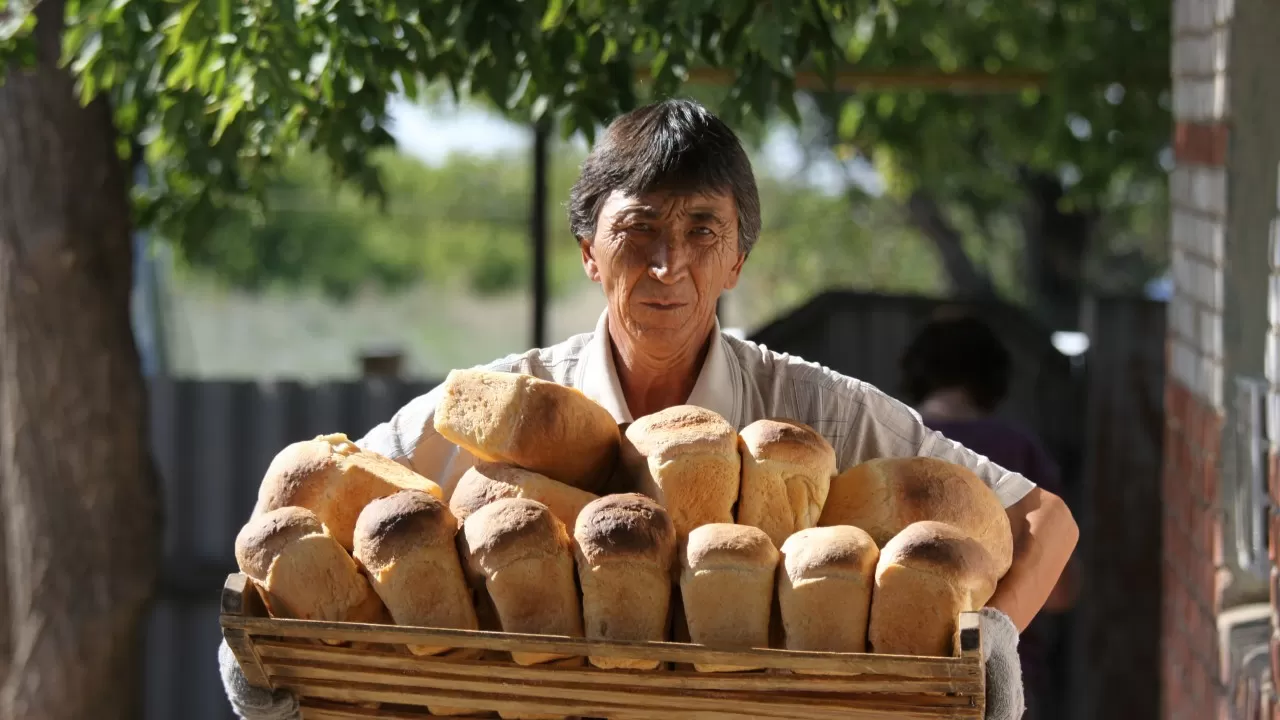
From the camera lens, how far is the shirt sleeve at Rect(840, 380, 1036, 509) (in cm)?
234

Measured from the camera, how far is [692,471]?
6.23 ft

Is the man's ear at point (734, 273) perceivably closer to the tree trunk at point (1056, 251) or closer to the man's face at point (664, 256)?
the man's face at point (664, 256)

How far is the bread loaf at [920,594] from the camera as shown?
1.70 meters

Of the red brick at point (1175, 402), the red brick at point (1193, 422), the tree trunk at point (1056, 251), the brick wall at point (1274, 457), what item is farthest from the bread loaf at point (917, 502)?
the tree trunk at point (1056, 251)

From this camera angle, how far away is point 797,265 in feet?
54.2

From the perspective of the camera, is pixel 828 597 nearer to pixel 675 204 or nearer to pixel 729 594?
pixel 729 594

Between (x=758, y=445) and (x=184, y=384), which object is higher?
(x=758, y=445)

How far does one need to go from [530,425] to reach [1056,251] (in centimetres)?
909

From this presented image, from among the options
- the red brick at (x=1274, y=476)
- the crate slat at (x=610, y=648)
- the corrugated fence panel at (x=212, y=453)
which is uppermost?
the crate slat at (x=610, y=648)

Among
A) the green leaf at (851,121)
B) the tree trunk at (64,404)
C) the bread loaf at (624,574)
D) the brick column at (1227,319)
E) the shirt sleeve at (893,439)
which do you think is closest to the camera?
the bread loaf at (624,574)

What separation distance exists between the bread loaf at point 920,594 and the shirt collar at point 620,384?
0.68 m

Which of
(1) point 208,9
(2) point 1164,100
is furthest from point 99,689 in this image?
(2) point 1164,100

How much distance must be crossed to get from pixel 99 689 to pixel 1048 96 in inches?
180

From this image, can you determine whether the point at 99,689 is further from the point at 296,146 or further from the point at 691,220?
the point at 691,220
